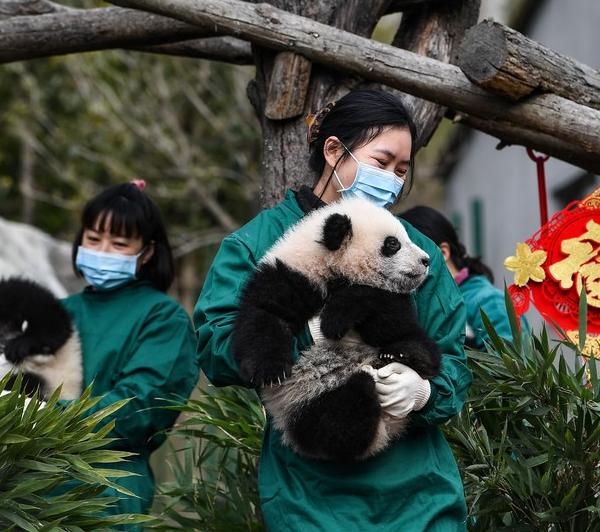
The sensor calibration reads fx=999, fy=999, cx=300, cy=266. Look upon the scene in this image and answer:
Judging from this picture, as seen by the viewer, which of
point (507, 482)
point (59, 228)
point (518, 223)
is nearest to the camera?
point (507, 482)

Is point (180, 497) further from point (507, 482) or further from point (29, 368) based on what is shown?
point (507, 482)

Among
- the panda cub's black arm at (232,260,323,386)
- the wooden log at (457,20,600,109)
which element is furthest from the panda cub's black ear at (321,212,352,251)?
the wooden log at (457,20,600,109)

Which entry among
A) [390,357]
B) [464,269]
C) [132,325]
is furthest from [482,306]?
[390,357]

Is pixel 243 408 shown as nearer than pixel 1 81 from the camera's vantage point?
Yes

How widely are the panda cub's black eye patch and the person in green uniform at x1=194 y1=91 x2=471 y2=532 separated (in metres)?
0.20

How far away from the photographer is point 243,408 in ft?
13.9

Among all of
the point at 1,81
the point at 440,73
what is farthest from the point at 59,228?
the point at 440,73

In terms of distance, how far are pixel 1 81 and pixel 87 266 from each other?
11495 millimetres

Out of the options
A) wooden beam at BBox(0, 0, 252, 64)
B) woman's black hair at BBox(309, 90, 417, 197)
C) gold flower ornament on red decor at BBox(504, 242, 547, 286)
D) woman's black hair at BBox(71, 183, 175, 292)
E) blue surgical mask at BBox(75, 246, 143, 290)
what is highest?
woman's black hair at BBox(309, 90, 417, 197)

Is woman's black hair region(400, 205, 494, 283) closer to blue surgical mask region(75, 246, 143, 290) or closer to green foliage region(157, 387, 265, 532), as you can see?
green foliage region(157, 387, 265, 532)

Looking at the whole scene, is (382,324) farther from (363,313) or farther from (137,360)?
(137,360)

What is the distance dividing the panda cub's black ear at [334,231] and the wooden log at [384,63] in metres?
1.46

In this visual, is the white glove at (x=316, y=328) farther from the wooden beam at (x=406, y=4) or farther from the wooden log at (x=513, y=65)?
the wooden beam at (x=406, y=4)

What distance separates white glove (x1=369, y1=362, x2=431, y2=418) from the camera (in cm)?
262
